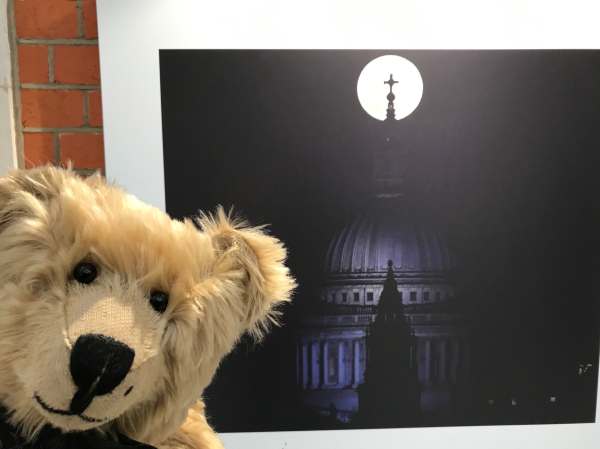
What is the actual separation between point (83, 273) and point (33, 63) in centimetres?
87

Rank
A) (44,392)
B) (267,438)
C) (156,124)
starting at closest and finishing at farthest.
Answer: (44,392) < (156,124) < (267,438)

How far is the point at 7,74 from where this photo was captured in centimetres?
116

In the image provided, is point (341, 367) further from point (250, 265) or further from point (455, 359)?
point (250, 265)

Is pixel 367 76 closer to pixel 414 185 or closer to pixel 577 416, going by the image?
pixel 414 185

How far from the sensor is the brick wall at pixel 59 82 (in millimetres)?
1170

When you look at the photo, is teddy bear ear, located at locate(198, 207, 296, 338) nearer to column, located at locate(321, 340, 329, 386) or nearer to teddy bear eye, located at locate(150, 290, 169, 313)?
teddy bear eye, located at locate(150, 290, 169, 313)

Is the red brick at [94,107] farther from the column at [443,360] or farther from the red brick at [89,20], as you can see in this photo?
the column at [443,360]

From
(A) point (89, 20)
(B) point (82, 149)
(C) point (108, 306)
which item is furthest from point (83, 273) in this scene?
(A) point (89, 20)

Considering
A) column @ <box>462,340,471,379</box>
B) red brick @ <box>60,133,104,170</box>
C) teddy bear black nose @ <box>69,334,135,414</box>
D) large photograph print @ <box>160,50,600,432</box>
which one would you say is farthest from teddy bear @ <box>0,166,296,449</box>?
column @ <box>462,340,471,379</box>

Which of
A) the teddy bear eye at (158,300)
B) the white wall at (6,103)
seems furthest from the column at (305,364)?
the white wall at (6,103)

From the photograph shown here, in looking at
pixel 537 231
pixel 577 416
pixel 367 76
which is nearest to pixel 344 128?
pixel 367 76

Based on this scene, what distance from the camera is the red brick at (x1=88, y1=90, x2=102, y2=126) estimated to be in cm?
121

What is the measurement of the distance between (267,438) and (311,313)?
34 cm

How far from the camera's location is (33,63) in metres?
1.19
